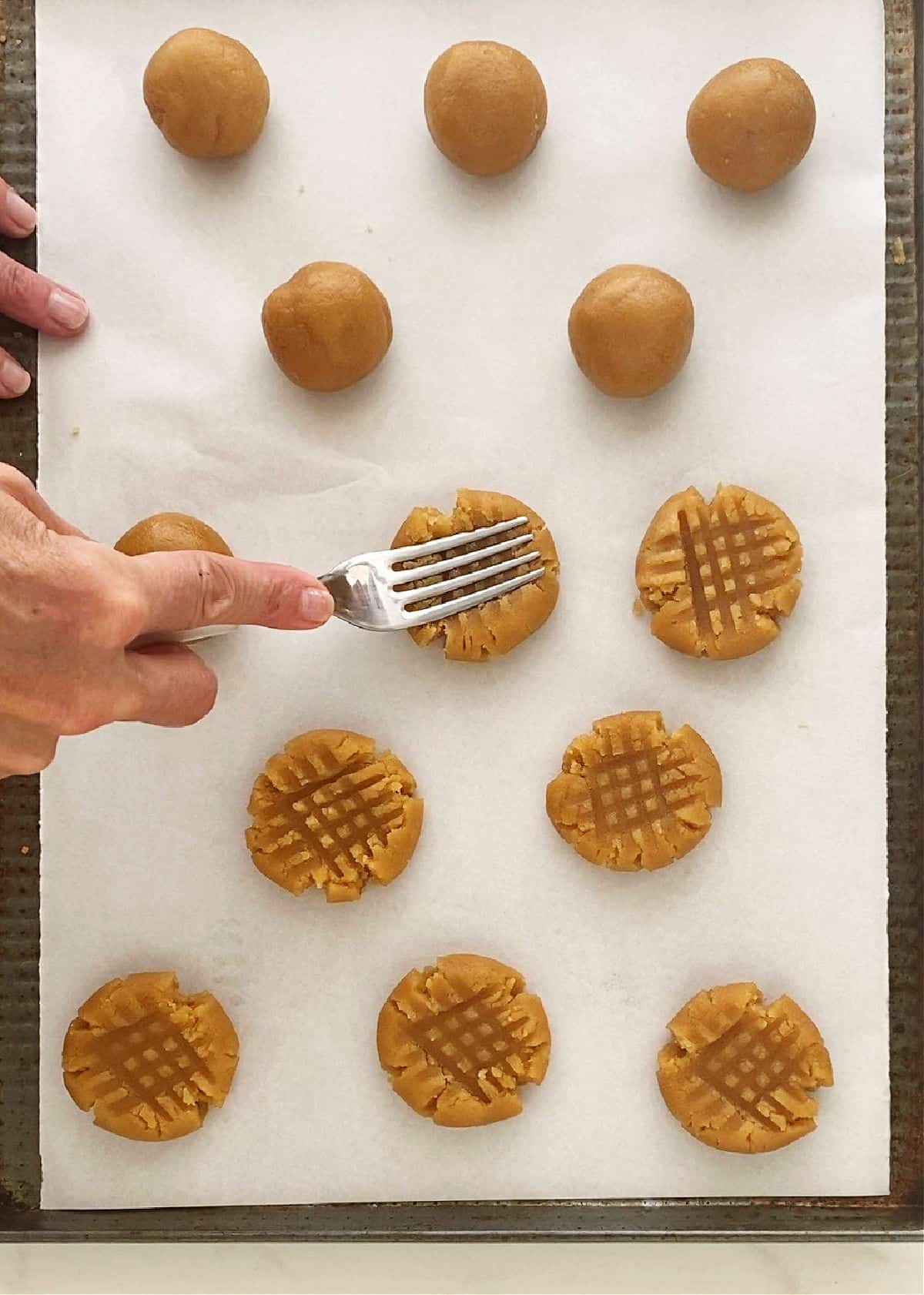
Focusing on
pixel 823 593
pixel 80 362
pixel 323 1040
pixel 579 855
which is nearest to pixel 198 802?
pixel 323 1040

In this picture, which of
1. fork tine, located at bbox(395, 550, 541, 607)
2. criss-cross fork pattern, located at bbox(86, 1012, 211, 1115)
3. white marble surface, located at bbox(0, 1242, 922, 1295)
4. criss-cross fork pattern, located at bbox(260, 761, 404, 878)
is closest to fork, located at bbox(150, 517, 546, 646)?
fork tine, located at bbox(395, 550, 541, 607)

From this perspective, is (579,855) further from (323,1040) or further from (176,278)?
(176,278)

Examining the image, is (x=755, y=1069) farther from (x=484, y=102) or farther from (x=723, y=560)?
(x=484, y=102)

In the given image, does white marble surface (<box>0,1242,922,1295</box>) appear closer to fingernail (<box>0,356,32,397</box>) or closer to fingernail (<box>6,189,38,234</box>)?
fingernail (<box>0,356,32,397</box>)

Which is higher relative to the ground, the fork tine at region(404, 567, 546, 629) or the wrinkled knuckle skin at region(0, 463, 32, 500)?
the wrinkled knuckle skin at region(0, 463, 32, 500)

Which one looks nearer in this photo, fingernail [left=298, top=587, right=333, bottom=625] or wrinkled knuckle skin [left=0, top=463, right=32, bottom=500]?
wrinkled knuckle skin [left=0, top=463, right=32, bottom=500]

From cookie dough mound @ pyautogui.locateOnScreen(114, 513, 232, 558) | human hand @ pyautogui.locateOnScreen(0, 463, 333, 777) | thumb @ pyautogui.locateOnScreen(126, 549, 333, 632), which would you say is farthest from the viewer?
cookie dough mound @ pyautogui.locateOnScreen(114, 513, 232, 558)

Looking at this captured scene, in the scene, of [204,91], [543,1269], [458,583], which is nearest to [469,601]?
[458,583]

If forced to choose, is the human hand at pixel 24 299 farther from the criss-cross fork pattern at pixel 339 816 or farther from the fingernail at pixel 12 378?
the criss-cross fork pattern at pixel 339 816
